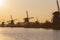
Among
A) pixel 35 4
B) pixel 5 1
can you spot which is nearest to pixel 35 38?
pixel 35 4

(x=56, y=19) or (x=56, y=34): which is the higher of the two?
(x=56, y=19)

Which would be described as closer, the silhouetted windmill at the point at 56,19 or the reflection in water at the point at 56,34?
the reflection in water at the point at 56,34

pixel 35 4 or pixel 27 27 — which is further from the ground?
pixel 35 4

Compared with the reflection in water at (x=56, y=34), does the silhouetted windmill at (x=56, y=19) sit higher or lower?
higher

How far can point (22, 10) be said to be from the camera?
3756 millimetres

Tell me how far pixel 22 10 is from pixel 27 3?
0.16 metres

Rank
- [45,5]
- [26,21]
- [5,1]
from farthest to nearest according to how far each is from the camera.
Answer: [5,1] < [26,21] < [45,5]

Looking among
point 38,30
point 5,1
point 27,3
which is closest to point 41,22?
point 38,30

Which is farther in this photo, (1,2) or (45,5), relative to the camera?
(1,2)

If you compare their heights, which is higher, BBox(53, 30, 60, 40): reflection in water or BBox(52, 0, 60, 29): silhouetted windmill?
BBox(52, 0, 60, 29): silhouetted windmill

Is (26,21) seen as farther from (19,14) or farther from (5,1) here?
(5,1)

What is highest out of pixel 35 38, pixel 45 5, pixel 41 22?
pixel 45 5

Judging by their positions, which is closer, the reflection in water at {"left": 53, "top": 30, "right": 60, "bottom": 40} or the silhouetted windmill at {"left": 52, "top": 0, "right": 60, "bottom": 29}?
the reflection in water at {"left": 53, "top": 30, "right": 60, "bottom": 40}

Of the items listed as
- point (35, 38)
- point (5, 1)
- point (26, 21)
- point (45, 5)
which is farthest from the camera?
point (5, 1)
